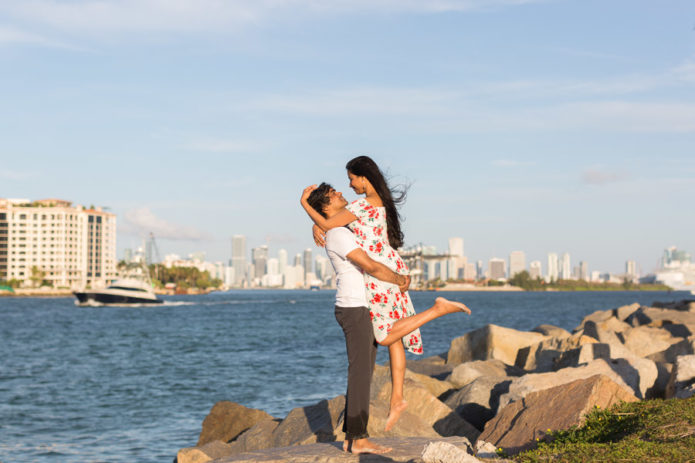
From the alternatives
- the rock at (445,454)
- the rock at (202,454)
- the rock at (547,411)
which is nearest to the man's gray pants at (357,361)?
the rock at (445,454)

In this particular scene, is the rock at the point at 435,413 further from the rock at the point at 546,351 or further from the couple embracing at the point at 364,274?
the rock at the point at 546,351

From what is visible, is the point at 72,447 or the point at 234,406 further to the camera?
the point at 72,447

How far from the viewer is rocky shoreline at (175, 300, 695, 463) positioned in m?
6.70

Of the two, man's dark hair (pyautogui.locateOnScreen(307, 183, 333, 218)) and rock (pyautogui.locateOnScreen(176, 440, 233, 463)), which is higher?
man's dark hair (pyautogui.locateOnScreen(307, 183, 333, 218))

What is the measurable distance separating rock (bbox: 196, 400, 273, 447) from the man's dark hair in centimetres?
772

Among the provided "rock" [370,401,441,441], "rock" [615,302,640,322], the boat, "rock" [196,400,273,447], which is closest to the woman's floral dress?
"rock" [370,401,441,441]

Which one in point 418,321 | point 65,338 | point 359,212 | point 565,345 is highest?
point 359,212

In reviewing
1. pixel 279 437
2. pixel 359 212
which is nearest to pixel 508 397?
pixel 279 437

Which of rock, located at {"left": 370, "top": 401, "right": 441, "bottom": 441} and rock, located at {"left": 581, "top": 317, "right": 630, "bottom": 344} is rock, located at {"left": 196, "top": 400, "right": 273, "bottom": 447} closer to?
rock, located at {"left": 370, "top": 401, "right": 441, "bottom": 441}

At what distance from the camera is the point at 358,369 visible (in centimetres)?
624

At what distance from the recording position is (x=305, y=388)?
77.6ft

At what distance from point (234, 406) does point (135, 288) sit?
100 meters

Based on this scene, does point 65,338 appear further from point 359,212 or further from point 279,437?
point 359,212

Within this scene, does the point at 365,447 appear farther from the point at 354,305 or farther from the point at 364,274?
the point at 364,274
